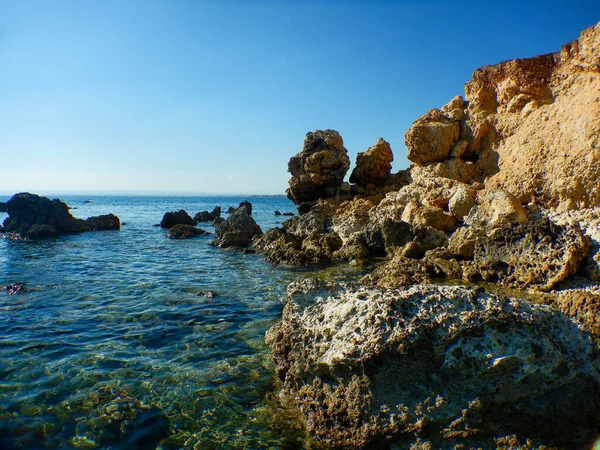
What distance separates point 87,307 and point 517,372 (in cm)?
1054

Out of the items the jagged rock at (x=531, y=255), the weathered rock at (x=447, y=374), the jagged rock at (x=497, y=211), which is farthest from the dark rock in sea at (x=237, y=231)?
the weathered rock at (x=447, y=374)

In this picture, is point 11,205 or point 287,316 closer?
point 287,316

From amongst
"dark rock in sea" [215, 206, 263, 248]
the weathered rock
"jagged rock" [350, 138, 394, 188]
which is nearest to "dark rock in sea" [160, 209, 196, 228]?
"dark rock in sea" [215, 206, 263, 248]

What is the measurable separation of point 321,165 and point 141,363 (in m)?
25.2

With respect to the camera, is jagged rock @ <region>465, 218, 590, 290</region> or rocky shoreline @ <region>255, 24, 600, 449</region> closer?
rocky shoreline @ <region>255, 24, 600, 449</region>

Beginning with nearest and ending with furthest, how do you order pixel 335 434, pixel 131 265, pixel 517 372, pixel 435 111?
pixel 517 372
pixel 335 434
pixel 131 265
pixel 435 111

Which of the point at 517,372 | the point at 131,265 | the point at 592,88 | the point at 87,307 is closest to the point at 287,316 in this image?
the point at 517,372

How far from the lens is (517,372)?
3883 millimetres

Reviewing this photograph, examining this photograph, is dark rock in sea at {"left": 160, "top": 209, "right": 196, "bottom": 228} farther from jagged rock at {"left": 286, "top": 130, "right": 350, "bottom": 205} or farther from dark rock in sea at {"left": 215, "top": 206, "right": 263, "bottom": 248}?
jagged rock at {"left": 286, "top": 130, "right": 350, "bottom": 205}

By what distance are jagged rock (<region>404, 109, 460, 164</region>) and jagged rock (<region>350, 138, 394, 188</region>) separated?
20.0 feet

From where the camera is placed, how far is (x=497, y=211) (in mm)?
14258

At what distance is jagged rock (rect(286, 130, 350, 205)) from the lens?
3031cm

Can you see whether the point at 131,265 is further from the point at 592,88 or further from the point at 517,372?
the point at 592,88

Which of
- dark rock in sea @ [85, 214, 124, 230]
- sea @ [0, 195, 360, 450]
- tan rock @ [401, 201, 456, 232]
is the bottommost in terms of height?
sea @ [0, 195, 360, 450]
